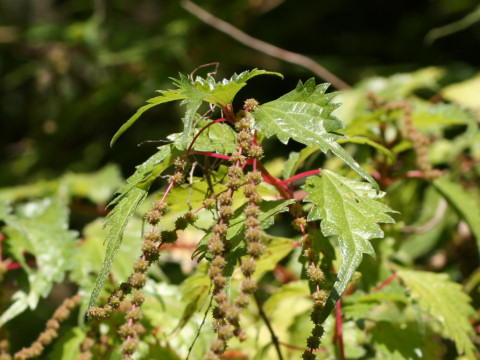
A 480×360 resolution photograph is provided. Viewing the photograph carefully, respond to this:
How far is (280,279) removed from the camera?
2.09 meters

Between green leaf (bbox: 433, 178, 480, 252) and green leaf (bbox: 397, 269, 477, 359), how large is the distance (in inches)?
10.4

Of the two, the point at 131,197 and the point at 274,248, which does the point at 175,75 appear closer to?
the point at 274,248

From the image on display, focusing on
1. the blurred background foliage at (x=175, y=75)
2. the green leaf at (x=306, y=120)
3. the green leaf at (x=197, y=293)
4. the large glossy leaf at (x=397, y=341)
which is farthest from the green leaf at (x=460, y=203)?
the green leaf at (x=197, y=293)

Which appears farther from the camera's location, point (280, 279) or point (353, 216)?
point (280, 279)

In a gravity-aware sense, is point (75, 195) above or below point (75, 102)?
above

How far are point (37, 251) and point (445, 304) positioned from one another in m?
1.19

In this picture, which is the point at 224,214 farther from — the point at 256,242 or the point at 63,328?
the point at 63,328

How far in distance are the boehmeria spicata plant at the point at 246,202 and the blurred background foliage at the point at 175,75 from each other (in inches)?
28.0

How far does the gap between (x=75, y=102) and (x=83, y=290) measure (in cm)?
278

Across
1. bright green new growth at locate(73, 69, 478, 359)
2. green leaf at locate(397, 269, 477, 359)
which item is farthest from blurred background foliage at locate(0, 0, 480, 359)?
bright green new growth at locate(73, 69, 478, 359)

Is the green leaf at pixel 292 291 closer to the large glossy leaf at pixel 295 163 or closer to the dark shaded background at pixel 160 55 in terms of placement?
the large glossy leaf at pixel 295 163

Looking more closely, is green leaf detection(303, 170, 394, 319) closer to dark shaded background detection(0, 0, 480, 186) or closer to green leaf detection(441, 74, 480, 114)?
green leaf detection(441, 74, 480, 114)

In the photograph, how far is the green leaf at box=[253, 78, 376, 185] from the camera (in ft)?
3.04

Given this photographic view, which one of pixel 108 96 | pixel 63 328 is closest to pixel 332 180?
pixel 63 328
